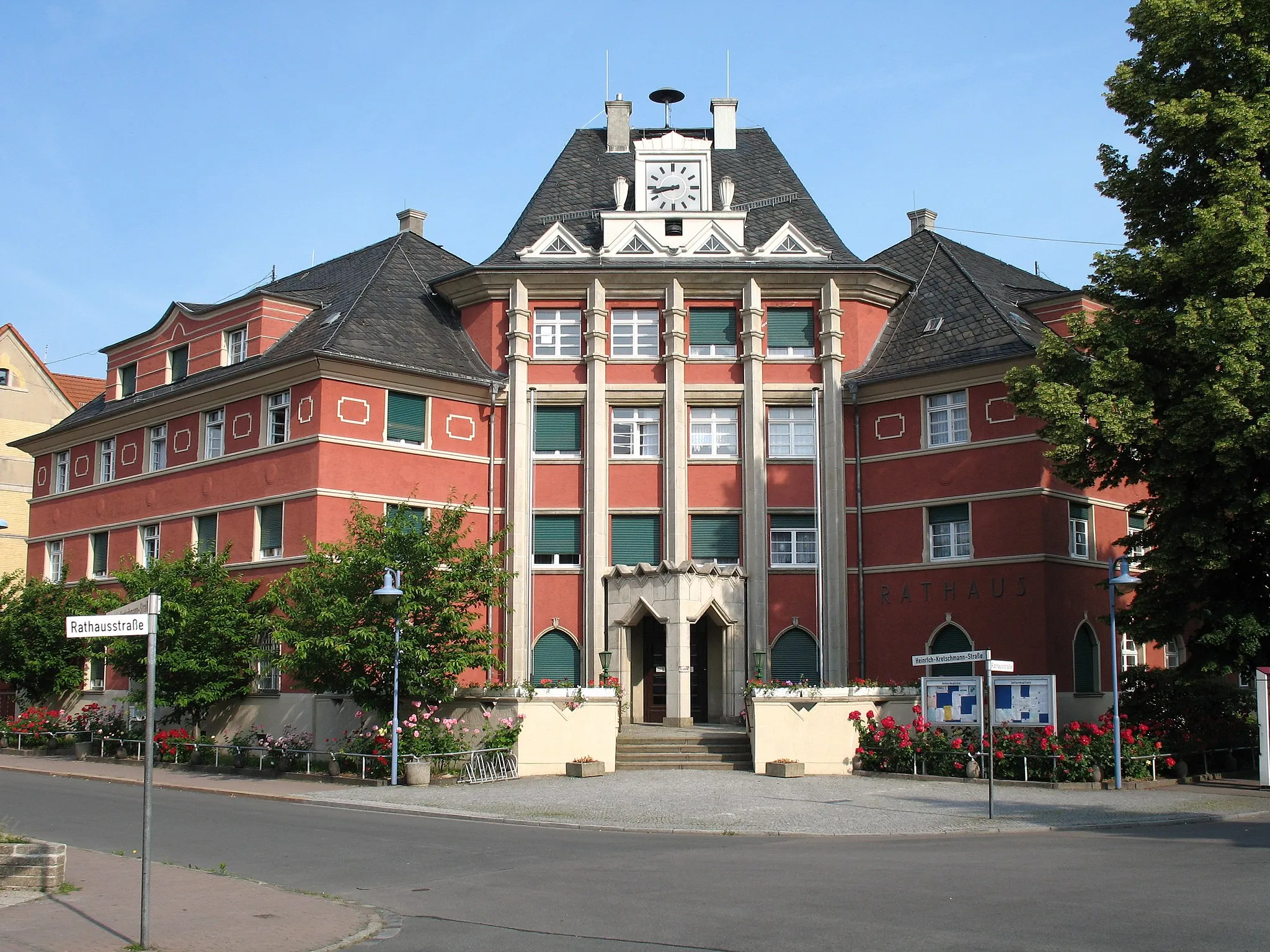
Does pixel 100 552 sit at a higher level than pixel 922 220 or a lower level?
lower

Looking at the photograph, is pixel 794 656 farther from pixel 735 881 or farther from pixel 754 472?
pixel 735 881

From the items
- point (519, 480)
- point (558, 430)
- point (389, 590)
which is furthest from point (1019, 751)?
point (558, 430)

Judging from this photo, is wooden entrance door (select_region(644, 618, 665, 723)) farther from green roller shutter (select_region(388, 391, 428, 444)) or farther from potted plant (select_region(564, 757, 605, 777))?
green roller shutter (select_region(388, 391, 428, 444))

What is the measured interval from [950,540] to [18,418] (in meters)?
40.4

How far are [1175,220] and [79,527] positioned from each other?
3100 cm

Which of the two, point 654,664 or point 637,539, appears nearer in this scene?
point 654,664

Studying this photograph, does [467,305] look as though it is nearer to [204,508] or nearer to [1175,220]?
[204,508]

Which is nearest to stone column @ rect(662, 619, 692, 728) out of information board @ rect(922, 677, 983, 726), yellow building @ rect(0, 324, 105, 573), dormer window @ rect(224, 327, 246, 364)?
information board @ rect(922, 677, 983, 726)

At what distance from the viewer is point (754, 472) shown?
33062 mm

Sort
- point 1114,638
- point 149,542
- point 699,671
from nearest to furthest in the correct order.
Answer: point 1114,638
point 699,671
point 149,542

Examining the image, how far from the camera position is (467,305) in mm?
35219

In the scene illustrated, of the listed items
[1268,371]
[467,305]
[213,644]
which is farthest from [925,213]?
[213,644]

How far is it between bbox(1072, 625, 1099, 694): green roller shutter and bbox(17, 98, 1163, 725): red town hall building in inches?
3.4

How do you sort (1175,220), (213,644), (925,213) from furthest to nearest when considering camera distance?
(925,213) → (213,644) → (1175,220)
